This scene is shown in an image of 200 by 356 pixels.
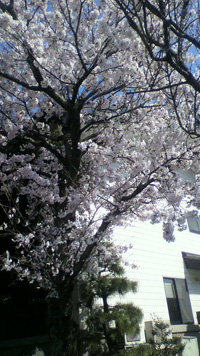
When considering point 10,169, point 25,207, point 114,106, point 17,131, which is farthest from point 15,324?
point 114,106

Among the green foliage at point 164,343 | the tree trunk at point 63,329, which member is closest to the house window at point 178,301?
the green foliage at point 164,343

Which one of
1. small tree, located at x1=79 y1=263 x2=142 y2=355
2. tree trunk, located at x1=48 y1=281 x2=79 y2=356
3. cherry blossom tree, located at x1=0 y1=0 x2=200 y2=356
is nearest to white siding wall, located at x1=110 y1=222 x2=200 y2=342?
small tree, located at x1=79 y1=263 x2=142 y2=355

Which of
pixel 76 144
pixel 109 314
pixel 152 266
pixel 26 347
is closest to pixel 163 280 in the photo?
pixel 152 266

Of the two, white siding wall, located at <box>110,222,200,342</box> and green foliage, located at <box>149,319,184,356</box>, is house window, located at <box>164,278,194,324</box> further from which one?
green foliage, located at <box>149,319,184,356</box>

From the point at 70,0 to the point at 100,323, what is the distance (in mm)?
5407

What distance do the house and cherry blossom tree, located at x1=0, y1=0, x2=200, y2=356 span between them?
2.09m

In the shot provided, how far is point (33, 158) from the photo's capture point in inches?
266

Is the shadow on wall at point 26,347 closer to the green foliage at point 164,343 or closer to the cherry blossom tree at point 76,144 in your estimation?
the cherry blossom tree at point 76,144

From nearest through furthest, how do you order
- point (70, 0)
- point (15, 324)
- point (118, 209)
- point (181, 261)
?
1. point (118, 209)
2. point (70, 0)
3. point (15, 324)
4. point (181, 261)

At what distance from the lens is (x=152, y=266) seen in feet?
30.7

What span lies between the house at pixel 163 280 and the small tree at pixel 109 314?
1.12m

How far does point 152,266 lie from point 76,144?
187 inches

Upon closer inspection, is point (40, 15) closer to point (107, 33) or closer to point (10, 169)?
point (107, 33)

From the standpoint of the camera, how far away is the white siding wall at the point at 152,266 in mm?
8469
